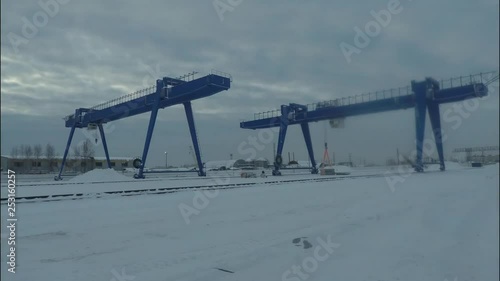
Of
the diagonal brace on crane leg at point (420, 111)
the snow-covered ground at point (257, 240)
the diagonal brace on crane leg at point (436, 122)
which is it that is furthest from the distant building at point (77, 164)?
the diagonal brace on crane leg at point (436, 122)

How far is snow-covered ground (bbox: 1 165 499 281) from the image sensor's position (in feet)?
21.1

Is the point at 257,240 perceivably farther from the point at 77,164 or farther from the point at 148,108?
the point at 77,164

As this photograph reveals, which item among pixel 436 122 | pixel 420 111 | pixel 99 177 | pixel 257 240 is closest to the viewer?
pixel 257 240

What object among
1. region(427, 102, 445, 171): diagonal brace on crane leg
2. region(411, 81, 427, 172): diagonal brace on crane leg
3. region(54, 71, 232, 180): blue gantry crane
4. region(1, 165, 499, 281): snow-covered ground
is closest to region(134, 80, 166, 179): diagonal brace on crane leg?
region(54, 71, 232, 180): blue gantry crane

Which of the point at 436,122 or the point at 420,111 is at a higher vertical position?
the point at 420,111

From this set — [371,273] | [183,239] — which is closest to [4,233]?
[183,239]

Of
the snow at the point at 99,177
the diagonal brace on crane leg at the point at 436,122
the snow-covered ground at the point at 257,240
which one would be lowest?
the snow-covered ground at the point at 257,240

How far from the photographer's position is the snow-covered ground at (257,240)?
21.1 feet

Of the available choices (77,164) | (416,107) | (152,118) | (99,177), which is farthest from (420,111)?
(77,164)

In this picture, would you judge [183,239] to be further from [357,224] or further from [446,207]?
[446,207]

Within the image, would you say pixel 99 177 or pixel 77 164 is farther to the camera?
pixel 77 164

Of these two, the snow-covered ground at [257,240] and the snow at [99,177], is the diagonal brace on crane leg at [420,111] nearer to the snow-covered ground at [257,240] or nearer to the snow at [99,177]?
the snow-covered ground at [257,240]

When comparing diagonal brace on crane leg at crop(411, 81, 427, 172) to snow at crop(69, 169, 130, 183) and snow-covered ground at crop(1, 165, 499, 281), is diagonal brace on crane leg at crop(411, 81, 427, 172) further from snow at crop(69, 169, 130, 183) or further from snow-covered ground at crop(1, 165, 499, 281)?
snow at crop(69, 169, 130, 183)

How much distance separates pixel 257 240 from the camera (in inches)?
344
